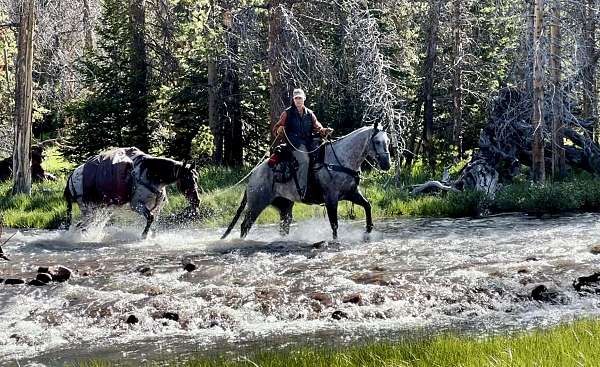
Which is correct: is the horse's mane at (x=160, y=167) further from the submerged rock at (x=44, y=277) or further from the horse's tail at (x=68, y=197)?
the submerged rock at (x=44, y=277)

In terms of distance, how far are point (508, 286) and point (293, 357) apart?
4188mm

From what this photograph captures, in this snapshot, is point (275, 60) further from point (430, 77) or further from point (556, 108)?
point (556, 108)

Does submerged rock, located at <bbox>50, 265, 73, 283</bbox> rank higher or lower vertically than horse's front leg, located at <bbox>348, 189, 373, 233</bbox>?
lower

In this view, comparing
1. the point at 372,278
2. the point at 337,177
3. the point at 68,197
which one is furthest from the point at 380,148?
the point at 68,197

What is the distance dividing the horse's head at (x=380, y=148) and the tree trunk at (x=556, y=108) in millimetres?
7001

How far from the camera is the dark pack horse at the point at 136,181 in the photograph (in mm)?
15750

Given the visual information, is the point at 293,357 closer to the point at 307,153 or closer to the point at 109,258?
the point at 109,258

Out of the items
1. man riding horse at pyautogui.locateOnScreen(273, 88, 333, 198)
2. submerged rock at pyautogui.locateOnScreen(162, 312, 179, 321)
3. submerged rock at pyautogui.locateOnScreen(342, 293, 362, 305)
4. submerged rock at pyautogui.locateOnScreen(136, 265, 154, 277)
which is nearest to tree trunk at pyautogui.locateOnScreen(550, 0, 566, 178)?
man riding horse at pyautogui.locateOnScreen(273, 88, 333, 198)

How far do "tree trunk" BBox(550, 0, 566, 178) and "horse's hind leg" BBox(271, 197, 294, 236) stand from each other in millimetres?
7915

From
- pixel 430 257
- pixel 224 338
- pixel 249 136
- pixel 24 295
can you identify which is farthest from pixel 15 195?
pixel 224 338

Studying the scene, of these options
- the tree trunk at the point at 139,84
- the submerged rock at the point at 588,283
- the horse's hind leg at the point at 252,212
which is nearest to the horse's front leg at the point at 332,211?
the horse's hind leg at the point at 252,212

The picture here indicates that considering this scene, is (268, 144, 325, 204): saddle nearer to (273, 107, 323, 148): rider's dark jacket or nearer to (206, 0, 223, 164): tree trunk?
(273, 107, 323, 148): rider's dark jacket

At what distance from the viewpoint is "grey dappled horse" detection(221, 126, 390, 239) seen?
47.1 ft

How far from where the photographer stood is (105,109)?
2564cm
